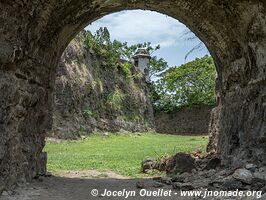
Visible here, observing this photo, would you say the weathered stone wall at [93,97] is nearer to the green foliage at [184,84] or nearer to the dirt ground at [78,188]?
the green foliage at [184,84]

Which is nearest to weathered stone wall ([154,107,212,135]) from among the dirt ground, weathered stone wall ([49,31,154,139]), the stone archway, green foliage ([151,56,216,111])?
green foliage ([151,56,216,111])

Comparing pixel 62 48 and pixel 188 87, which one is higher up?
pixel 188 87

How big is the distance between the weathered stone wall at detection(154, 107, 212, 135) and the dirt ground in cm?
2706

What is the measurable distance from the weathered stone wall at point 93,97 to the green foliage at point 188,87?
5734mm

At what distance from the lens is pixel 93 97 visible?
2572cm

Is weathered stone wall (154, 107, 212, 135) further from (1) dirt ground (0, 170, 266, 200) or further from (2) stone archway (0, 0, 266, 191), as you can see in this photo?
(1) dirt ground (0, 170, 266, 200)

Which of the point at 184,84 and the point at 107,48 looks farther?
the point at 184,84

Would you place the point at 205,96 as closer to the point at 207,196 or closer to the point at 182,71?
the point at 182,71

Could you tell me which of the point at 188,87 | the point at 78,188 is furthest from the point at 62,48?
the point at 188,87

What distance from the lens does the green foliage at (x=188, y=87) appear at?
38594mm

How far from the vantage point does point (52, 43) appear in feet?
28.3

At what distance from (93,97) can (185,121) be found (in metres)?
13.6

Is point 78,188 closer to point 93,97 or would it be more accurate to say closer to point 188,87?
Result: point 93,97

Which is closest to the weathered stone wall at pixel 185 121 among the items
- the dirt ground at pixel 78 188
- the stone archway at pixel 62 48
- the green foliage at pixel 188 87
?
the green foliage at pixel 188 87
